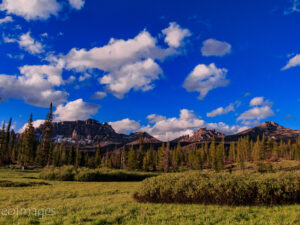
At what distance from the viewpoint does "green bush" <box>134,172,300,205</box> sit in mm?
11266

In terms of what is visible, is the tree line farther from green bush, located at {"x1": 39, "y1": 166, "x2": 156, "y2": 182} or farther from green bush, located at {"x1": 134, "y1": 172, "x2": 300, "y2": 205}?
green bush, located at {"x1": 134, "y1": 172, "x2": 300, "y2": 205}

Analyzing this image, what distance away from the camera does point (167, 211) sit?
979 cm

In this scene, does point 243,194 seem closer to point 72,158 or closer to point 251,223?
point 251,223

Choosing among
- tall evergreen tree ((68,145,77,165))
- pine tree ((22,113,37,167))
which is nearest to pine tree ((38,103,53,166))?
pine tree ((22,113,37,167))

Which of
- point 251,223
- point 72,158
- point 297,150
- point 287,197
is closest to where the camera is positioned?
point 251,223

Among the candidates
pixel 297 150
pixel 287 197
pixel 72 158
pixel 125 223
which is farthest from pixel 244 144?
pixel 125 223

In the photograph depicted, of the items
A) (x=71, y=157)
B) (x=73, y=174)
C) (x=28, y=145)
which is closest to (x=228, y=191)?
(x=73, y=174)

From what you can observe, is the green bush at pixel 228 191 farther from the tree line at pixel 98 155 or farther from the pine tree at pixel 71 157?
the pine tree at pixel 71 157

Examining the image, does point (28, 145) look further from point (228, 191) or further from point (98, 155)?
point (228, 191)

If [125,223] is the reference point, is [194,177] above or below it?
above

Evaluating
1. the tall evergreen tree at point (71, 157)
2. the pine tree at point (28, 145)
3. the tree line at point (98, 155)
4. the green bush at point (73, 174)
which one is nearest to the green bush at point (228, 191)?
the green bush at point (73, 174)

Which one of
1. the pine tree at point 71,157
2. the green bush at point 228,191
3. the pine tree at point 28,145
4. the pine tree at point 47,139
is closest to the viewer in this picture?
the green bush at point 228,191

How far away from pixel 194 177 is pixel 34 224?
880 centimetres

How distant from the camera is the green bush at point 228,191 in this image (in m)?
11.3
